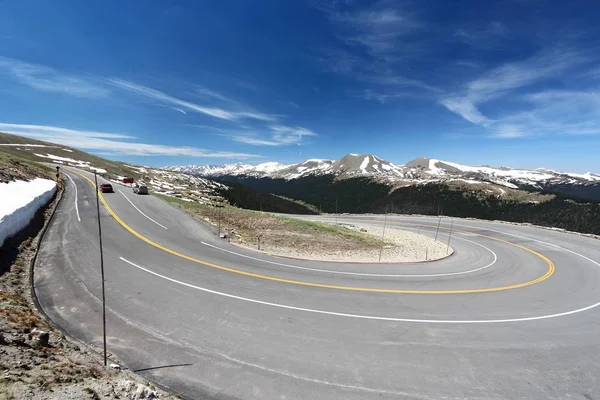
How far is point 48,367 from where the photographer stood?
5.09m

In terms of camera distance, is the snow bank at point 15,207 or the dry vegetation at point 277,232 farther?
the dry vegetation at point 277,232

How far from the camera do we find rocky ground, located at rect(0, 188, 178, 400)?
4418 mm

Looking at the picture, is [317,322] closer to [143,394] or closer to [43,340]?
[143,394]

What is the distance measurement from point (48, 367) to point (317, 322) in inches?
268

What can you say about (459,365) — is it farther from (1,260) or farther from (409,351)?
(1,260)

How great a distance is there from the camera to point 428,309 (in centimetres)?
1087

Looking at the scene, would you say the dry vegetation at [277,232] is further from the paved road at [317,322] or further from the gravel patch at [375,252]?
the paved road at [317,322]

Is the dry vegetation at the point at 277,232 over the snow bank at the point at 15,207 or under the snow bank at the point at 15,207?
under

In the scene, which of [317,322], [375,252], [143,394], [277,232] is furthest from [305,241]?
[143,394]

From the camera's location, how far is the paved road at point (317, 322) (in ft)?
21.9

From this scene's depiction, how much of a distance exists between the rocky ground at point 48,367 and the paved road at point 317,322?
0.74m

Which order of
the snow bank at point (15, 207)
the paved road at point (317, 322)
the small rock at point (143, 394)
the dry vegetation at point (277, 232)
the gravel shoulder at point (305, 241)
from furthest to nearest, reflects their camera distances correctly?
1. the dry vegetation at point (277, 232)
2. the gravel shoulder at point (305, 241)
3. the snow bank at point (15, 207)
4. the paved road at point (317, 322)
5. the small rock at point (143, 394)

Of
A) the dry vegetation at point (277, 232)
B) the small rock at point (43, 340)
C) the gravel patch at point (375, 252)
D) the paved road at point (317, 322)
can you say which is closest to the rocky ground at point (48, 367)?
the small rock at point (43, 340)

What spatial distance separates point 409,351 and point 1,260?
1538 centimetres
